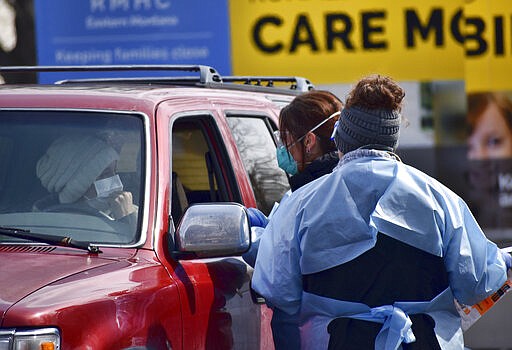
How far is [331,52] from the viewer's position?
36.0 ft

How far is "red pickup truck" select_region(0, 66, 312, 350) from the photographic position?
367 centimetres

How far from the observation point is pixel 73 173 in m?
4.53

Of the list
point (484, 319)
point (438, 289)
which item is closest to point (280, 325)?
point (438, 289)

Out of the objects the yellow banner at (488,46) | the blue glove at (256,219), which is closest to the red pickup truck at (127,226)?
the blue glove at (256,219)

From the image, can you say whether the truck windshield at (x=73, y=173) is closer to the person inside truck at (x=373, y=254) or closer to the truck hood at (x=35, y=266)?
the truck hood at (x=35, y=266)

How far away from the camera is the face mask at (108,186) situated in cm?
445

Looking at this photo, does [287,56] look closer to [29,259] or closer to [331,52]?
[331,52]

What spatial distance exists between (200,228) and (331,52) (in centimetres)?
699

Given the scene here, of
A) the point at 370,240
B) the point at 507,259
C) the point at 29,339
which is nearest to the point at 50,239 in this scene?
the point at 29,339

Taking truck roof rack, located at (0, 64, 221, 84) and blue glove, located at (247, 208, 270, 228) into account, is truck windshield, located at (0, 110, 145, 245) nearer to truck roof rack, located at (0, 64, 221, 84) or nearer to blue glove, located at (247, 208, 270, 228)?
blue glove, located at (247, 208, 270, 228)

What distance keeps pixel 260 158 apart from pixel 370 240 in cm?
171

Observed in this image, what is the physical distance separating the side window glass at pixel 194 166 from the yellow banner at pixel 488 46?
6303 mm

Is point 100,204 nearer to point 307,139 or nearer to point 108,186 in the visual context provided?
point 108,186

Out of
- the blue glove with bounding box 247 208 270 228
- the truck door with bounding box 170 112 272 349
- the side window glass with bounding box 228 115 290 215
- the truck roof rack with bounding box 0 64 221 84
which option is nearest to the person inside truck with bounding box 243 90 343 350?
the blue glove with bounding box 247 208 270 228
